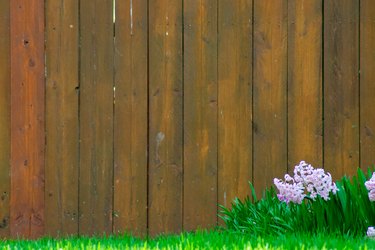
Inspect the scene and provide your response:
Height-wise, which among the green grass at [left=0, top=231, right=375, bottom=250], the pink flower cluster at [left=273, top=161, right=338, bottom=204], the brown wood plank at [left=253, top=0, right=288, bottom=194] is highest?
the brown wood plank at [left=253, top=0, right=288, bottom=194]

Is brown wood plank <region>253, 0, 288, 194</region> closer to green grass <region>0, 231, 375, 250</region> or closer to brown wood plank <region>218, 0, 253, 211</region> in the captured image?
brown wood plank <region>218, 0, 253, 211</region>

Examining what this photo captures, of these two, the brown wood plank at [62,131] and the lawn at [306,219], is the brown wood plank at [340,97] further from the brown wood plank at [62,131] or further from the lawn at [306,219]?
the brown wood plank at [62,131]

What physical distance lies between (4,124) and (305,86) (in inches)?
76.8

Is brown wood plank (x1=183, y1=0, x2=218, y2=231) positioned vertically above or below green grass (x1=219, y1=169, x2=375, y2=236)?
above

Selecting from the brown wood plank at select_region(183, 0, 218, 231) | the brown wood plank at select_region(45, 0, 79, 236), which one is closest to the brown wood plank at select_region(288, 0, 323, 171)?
the brown wood plank at select_region(183, 0, 218, 231)

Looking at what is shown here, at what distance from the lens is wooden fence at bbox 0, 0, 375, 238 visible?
17.6ft

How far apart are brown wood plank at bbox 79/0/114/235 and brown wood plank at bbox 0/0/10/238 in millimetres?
484

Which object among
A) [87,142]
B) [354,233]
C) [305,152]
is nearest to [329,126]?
[305,152]

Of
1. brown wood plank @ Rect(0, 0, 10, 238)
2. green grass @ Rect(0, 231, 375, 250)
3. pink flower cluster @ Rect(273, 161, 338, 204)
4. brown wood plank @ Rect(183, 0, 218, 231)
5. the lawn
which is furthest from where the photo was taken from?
brown wood plank @ Rect(0, 0, 10, 238)

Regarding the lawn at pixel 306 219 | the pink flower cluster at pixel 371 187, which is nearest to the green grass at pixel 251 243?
the lawn at pixel 306 219

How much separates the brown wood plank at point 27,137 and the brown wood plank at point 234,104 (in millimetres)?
1157

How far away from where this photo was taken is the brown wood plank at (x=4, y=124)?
17.9 feet

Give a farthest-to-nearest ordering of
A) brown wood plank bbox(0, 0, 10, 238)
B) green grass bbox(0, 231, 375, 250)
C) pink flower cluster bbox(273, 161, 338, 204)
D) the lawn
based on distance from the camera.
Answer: brown wood plank bbox(0, 0, 10, 238) → pink flower cluster bbox(273, 161, 338, 204) → the lawn → green grass bbox(0, 231, 375, 250)

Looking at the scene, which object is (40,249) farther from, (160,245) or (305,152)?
(305,152)
